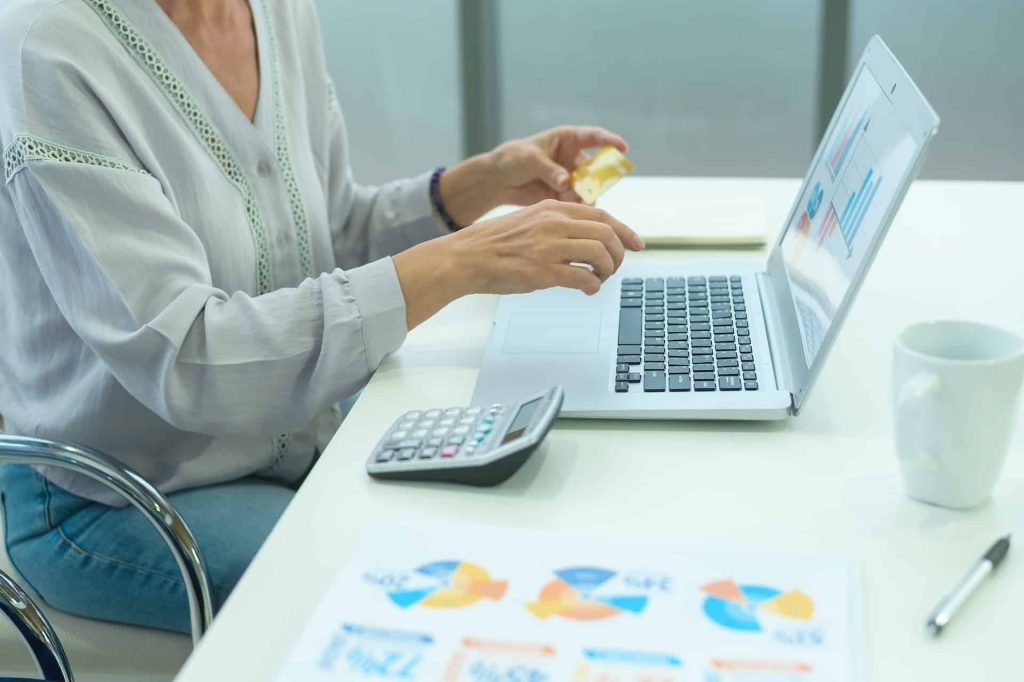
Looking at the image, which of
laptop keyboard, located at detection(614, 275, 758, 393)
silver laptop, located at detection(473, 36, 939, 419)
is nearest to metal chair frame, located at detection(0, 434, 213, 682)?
silver laptop, located at detection(473, 36, 939, 419)

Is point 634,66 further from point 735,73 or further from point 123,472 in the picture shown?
point 123,472

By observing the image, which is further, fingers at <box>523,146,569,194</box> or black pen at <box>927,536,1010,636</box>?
fingers at <box>523,146,569,194</box>

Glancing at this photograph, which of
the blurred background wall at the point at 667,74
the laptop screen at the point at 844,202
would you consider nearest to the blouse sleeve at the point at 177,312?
the laptop screen at the point at 844,202

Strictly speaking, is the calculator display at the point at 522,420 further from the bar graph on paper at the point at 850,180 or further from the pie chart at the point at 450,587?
the bar graph on paper at the point at 850,180

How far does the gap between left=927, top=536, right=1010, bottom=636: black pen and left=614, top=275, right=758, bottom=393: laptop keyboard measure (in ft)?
0.85

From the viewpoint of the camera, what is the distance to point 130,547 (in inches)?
42.6

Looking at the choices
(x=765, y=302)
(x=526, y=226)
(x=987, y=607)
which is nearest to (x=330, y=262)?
(x=526, y=226)

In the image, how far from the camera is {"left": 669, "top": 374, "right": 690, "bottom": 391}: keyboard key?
937 millimetres

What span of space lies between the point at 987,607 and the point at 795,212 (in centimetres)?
63

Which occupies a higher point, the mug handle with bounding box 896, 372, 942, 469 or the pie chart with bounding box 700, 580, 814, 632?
the mug handle with bounding box 896, 372, 942, 469

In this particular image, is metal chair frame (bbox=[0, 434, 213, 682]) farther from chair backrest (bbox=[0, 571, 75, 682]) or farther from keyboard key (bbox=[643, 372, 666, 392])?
keyboard key (bbox=[643, 372, 666, 392])

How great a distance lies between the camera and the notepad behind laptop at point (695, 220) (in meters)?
1.35

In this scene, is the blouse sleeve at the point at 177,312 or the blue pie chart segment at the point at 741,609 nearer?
the blue pie chart segment at the point at 741,609

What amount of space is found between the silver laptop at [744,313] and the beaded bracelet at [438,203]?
0.29 m
